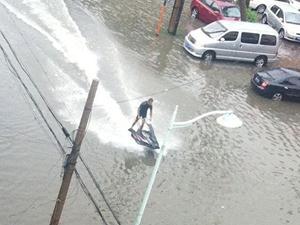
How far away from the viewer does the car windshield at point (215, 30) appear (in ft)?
85.5

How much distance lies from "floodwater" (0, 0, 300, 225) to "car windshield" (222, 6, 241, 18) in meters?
3.87

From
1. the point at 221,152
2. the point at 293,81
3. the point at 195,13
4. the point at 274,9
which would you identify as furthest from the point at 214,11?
the point at 221,152

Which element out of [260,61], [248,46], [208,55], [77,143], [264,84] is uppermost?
[77,143]

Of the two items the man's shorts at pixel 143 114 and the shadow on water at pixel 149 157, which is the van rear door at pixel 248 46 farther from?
the shadow on water at pixel 149 157

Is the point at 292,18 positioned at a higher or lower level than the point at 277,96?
higher

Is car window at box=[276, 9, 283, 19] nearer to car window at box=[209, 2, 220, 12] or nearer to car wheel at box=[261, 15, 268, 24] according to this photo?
car wheel at box=[261, 15, 268, 24]

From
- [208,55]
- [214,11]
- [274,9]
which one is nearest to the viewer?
[208,55]

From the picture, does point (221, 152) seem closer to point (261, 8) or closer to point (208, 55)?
point (208, 55)

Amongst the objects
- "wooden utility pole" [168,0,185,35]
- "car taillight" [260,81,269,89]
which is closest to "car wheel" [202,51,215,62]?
"wooden utility pole" [168,0,185,35]

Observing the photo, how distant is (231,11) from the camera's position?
102 ft

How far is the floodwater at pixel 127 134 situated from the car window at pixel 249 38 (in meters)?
1.30

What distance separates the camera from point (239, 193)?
16828 millimetres

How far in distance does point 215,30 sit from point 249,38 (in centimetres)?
170

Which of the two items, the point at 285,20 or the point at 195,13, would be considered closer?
the point at 195,13
